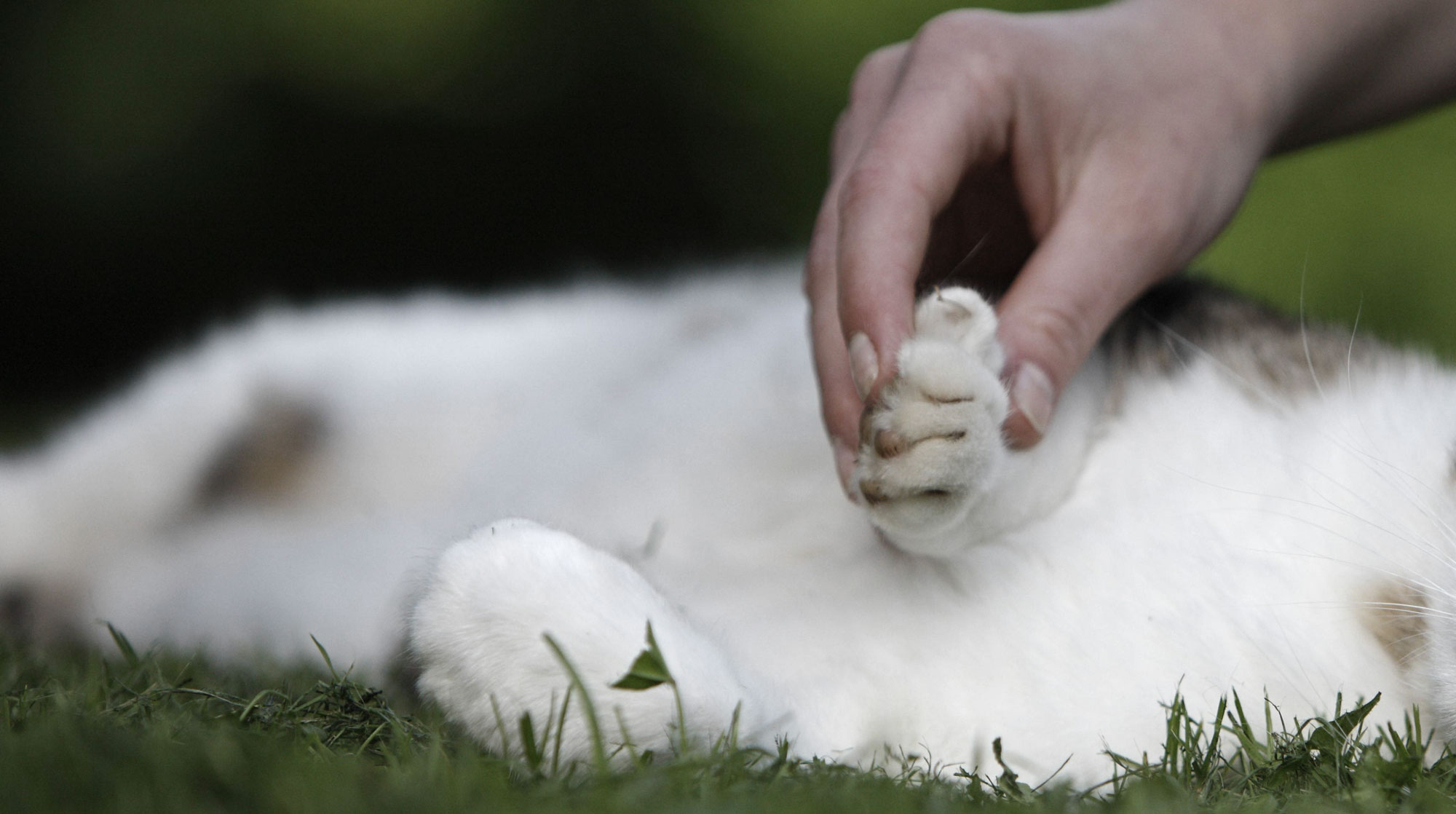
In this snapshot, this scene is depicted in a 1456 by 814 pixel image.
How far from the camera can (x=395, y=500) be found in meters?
1.68

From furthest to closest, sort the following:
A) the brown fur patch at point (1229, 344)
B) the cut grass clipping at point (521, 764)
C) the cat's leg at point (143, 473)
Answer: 1. the cat's leg at point (143, 473)
2. the brown fur patch at point (1229, 344)
3. the cut grass clipping at point (521, 764)

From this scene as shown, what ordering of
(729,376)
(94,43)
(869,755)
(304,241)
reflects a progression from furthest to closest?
(304,241) → (94,43) → (729,376) → (869,755)

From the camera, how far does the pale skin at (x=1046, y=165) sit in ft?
3.48

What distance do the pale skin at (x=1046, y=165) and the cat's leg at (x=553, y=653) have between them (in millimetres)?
266

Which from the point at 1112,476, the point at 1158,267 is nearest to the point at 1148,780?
the point at 1112,476

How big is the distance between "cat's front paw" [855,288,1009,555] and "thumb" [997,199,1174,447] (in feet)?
0.22

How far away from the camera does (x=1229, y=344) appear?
1.34m

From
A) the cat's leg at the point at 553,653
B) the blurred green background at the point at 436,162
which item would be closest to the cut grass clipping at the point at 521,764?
the cat's leg at the point at 553,653

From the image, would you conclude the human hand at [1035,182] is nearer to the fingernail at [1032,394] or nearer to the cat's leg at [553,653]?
the fingernail at [1032,394]

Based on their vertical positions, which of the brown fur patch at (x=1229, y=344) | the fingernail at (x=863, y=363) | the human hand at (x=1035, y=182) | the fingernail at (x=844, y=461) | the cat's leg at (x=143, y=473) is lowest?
the cat's leg at (x=143, y=473)

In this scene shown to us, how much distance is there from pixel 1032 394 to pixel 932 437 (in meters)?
0.17

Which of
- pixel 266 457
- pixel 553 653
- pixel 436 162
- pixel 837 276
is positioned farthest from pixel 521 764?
pixel 436 162

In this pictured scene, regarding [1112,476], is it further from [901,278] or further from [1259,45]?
[1259,45]

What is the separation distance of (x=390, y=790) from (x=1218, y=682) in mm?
733
